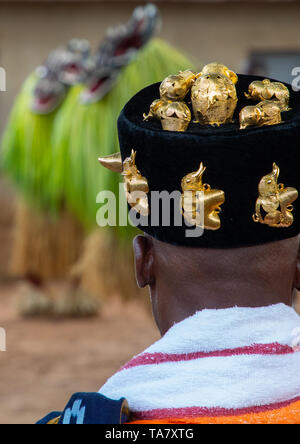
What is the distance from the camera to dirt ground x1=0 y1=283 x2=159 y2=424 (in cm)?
312

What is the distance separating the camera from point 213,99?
0.90m

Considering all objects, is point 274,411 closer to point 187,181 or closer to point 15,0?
point 187,181

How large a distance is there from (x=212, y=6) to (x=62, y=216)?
167 inches

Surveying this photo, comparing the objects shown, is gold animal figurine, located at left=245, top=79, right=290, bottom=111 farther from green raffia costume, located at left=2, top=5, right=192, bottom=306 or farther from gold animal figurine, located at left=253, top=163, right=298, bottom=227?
green raffia costume, located at left=2, top=5, right=192, bottom=306

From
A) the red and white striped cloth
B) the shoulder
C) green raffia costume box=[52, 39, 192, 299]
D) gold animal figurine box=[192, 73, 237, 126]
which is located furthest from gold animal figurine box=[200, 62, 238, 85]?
green raffia costume box=[52, 39, 192, 299]

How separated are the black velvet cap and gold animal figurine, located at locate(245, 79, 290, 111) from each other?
0.08ft

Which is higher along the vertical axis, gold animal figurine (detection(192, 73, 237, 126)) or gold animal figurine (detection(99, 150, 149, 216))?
gold animal figurine (detection(192, 73, 237, 126))

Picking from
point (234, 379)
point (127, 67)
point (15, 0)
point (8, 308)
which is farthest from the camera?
point (15, 0)

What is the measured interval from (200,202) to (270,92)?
0.19 metres

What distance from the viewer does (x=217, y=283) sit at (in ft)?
2.84

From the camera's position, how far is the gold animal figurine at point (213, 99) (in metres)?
0.90

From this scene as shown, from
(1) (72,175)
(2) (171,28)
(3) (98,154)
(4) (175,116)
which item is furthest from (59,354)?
(2) (171,28)

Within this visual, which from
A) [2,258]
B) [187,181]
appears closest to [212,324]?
[187,181]

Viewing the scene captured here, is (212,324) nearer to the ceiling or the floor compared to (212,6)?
nearer to the floor
